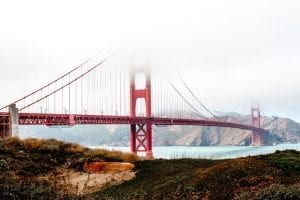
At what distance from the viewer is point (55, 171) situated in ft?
73.9

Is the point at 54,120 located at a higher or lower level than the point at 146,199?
higher

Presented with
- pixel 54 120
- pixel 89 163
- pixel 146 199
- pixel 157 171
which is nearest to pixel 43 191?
pixel 146 199

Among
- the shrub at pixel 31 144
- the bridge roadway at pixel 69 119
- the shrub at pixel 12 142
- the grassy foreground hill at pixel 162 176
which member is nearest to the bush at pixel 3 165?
the grassy foreground hill at pixel 162 176

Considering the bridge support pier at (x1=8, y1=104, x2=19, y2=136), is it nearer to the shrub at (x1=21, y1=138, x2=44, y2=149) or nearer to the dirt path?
the shrub at (x1=21, y1=138, x2=44, y2=149)

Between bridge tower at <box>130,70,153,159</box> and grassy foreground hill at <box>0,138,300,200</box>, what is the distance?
4166 cm

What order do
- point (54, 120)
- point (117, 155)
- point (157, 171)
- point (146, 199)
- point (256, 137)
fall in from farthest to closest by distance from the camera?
1. point (256, 137)
2. point (54, 120)
3. point (117, 155)
4. point (157, 171)
5. point (146, 199)

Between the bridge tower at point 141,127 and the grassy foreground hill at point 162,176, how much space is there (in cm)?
4166

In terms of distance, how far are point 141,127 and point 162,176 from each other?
49.4 meters

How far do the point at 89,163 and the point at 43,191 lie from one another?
9729 mm

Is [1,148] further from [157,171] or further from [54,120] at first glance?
[54,120]

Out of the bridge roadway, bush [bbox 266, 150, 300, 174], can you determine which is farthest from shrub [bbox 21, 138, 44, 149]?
the bridge roadway

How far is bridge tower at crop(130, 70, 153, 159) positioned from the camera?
68875mm

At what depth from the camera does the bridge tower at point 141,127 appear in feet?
226

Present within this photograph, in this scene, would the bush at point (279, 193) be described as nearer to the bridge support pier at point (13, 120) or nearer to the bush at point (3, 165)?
the bush at point (3, 165)
